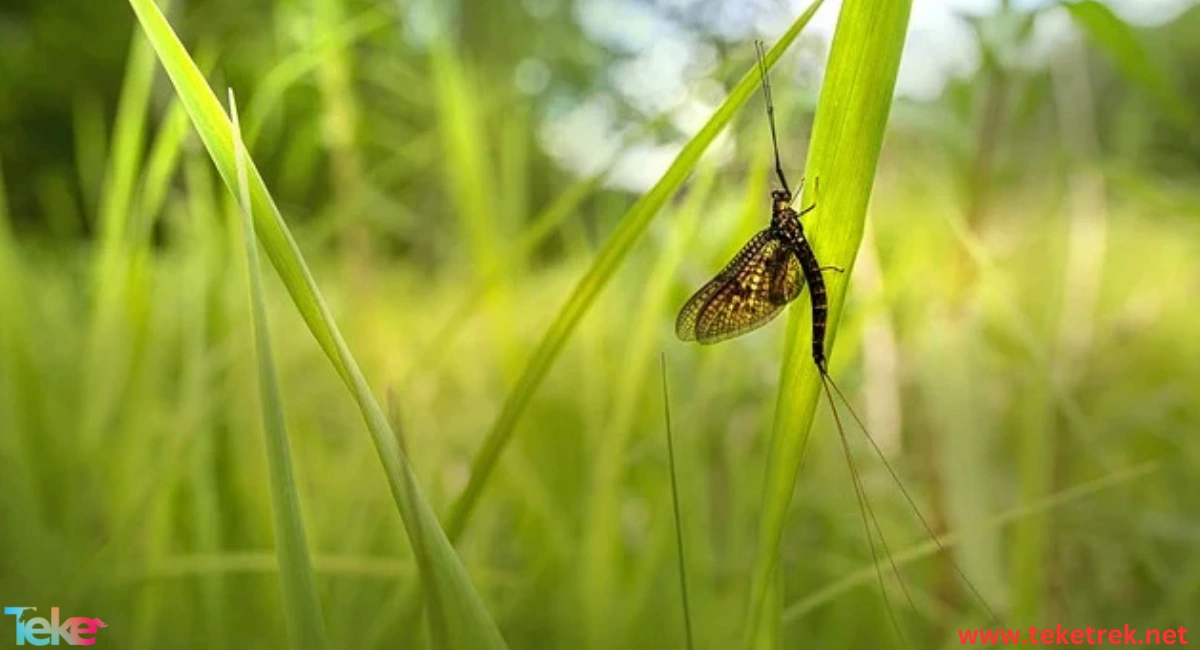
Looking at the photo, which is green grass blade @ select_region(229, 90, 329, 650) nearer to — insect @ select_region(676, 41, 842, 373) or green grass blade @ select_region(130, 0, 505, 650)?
green grass blade @ select_region(130, 0, 505, 650)

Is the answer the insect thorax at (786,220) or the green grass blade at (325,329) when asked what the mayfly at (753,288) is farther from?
the green grass blade at (325,329)

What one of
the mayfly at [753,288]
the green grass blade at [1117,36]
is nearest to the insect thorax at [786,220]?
the mayfly at [753,288]

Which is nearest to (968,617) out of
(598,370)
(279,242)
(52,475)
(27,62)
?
(598,370)

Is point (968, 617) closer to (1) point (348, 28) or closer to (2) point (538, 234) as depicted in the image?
(2) point (538, 234)

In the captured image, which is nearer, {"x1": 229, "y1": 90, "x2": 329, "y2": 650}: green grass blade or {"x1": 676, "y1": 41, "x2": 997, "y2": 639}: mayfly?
{"x1": 229, "y1": 90, "x2": 329, "y2": 650}: green grass blade

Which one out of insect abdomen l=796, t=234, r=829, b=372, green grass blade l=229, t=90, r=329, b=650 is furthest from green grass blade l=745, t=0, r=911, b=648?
green grass blade l=229, t=90, r=329, b=650

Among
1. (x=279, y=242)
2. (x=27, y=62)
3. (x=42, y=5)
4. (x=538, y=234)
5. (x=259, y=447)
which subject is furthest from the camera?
(x=42, y=5)
